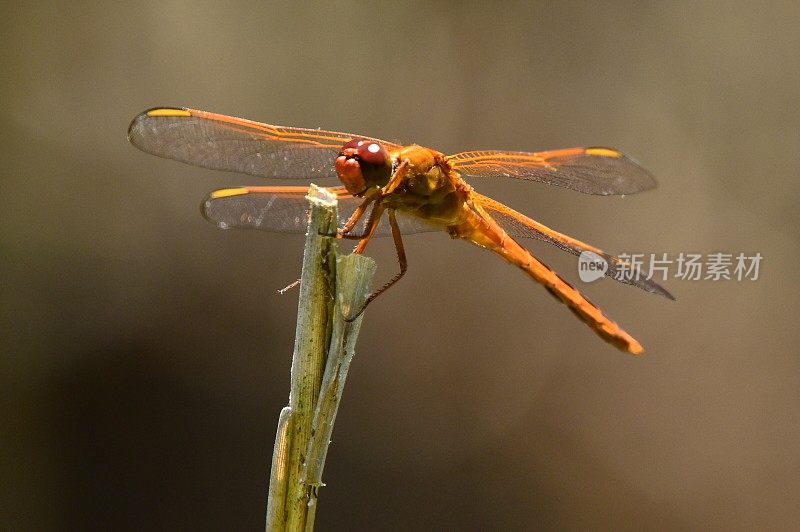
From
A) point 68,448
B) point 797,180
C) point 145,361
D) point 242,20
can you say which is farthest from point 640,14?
point 68,448

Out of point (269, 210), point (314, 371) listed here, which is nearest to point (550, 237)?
point (269, 210)

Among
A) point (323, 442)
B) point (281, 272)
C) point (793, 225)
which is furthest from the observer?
point (281, 272)

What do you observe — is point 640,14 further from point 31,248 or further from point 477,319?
point 31,248

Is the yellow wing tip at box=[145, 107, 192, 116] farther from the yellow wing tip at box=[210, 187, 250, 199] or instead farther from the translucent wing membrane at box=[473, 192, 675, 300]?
the translucent wing membrane at box=[473, 192, 675, 300]

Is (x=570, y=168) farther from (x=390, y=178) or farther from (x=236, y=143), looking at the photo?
(x=236, y=143)

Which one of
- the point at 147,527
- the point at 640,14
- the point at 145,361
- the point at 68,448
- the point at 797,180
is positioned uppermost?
the point at 640,14

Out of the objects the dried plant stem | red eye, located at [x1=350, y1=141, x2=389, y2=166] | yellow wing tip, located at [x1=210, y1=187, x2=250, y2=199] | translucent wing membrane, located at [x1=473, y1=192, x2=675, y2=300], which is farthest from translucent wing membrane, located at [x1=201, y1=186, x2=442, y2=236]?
the dried plant stem

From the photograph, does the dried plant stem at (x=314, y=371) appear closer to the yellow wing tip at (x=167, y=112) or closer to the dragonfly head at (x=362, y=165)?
the dragonfly head at (x=362, y=165)
